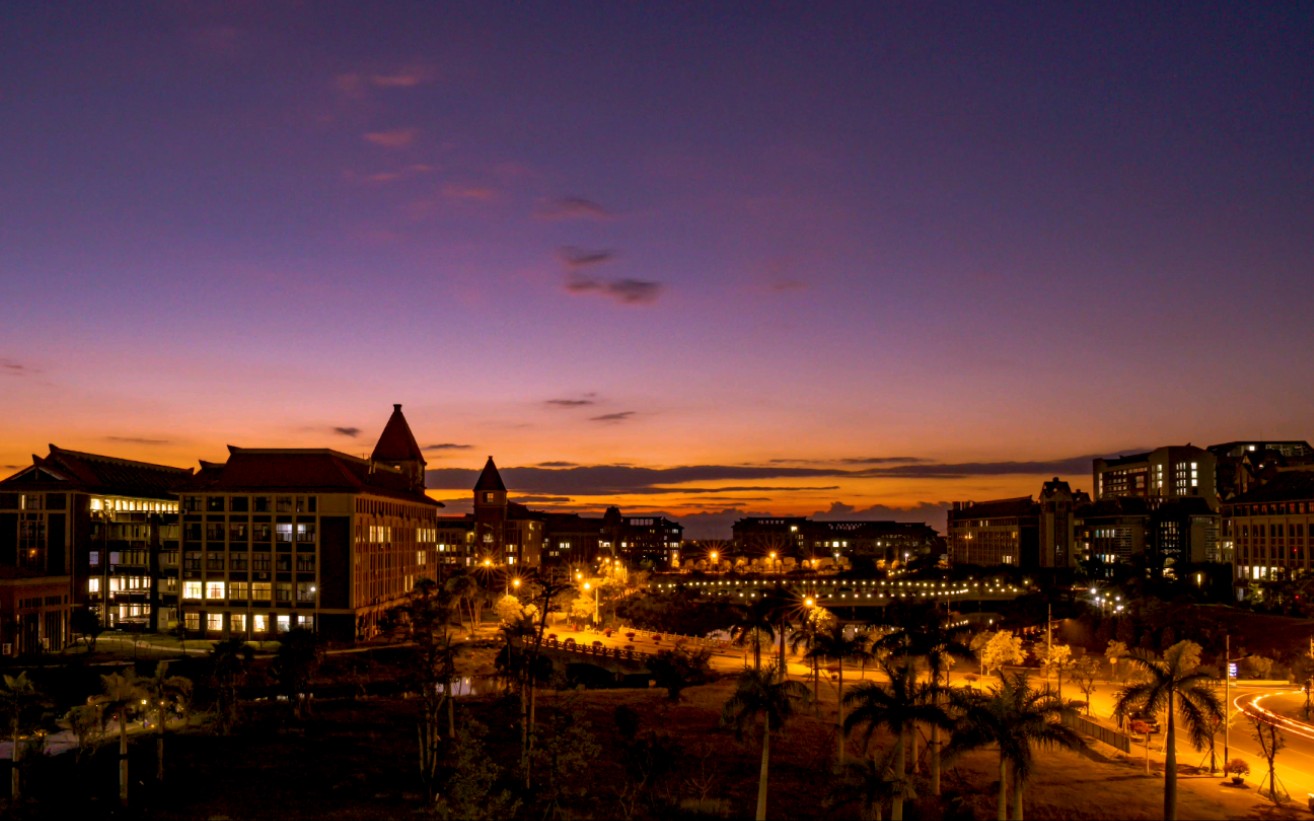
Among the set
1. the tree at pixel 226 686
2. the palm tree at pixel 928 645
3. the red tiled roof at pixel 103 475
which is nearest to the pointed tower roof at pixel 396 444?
the red tiled roof at pixel 103 475

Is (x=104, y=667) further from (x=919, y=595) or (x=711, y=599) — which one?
(x=919, y=595)

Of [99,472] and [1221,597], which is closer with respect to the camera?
[99,472]

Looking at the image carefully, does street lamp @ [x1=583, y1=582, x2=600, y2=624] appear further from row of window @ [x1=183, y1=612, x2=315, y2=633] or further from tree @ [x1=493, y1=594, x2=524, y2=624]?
row of window @ [x1=183, y1=612, x2=315, y2=633]

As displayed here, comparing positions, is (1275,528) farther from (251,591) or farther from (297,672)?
(297,672)

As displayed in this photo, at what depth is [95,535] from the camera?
10588 centimetres

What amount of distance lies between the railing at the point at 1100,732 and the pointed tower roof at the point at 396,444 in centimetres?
9315

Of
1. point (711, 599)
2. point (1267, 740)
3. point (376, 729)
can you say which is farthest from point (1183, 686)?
point (711, 599)

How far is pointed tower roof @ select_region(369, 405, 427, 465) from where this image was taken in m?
131

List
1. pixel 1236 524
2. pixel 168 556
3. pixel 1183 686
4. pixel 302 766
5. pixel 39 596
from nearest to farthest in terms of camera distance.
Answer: pixel 1183 686 → pixel 302 766 → pixel 39 596 → pixel 168 556 → pixel 1236 524

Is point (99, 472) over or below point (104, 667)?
over

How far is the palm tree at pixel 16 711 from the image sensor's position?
45438 mm

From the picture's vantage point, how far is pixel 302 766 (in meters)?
50.5

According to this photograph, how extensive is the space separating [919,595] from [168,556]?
329ft

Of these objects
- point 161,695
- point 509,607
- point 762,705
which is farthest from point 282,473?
point 762,705
